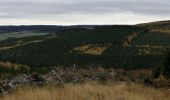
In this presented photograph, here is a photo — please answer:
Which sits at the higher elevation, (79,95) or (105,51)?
(79,95)

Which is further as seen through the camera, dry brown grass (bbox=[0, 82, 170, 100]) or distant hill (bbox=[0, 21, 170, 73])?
distant hill (bbox=[0, 21, 170, 73])

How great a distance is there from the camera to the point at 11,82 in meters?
14.8

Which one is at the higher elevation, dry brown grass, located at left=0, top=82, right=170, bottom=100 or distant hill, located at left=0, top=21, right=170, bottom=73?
dry brown grass, located at left=0, top=82, right=170, bottom=100

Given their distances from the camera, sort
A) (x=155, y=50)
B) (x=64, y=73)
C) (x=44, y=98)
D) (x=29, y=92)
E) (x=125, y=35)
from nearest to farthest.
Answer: (x=44, y=98)
(x=29, y=92)
(x=64, y=73)
(x=155, y=50)
(x=125, y=35)

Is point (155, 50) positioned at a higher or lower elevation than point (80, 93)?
lower

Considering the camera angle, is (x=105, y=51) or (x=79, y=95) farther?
(x=105, y=51)

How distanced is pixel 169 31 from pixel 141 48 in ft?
107

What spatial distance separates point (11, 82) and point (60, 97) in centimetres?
292

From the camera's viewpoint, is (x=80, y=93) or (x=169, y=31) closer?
(x=80, y=93)

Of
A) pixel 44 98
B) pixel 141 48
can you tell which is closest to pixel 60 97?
pixel 44 98

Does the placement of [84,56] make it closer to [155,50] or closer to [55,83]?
[155,50]

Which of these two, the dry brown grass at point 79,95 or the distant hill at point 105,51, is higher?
the dry brown grass at point 79,95

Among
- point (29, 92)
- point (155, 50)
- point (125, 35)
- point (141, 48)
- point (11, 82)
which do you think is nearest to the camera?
point (29, 92)

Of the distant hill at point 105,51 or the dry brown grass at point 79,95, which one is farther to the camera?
the distant hill at point 105,51
